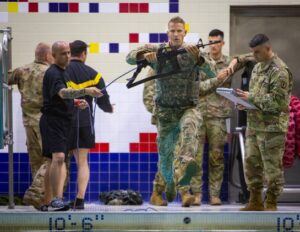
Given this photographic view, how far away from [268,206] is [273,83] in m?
1.37

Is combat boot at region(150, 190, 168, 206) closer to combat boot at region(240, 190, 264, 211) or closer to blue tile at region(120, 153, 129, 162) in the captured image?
blue tile at region(120, 153, 129, 162)

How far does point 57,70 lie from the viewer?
9406 millimetres

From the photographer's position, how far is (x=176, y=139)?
940cm

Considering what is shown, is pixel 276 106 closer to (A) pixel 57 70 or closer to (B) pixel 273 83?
(B) pixel 273 83

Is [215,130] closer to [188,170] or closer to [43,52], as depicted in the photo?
[43,52]

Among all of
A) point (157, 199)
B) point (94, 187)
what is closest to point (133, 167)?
point (94, 187)

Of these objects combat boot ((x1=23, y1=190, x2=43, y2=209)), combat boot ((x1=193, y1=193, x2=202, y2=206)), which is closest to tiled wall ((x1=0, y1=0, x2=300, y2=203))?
combat boot ((x1=193, y1=193, x2=202, y2=206))

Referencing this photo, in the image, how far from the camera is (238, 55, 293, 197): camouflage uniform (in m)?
9.34

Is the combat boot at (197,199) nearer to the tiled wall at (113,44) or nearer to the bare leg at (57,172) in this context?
the tiled wall at (113,44)

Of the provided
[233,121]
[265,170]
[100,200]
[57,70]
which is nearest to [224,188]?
[233,121]

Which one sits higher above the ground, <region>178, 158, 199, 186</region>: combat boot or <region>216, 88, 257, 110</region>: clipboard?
<region>216, 88, 257, 110</region>: clipboard

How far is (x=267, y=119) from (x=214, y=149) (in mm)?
2161

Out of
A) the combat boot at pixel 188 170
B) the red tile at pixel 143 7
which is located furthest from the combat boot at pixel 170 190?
the red tile at pixel 143 7

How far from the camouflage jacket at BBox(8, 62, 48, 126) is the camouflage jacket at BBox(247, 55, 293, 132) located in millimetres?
2830
